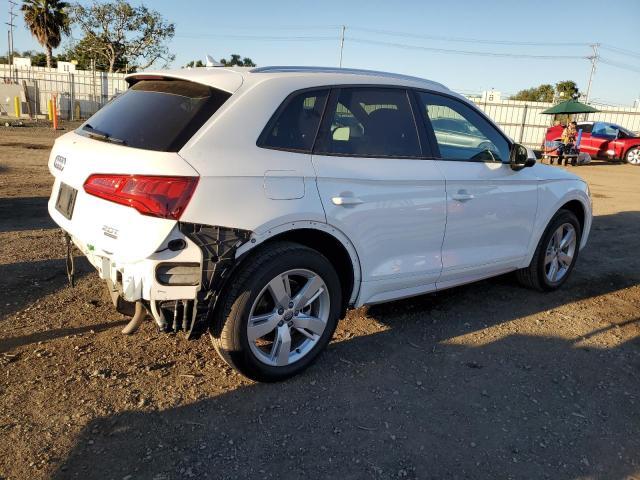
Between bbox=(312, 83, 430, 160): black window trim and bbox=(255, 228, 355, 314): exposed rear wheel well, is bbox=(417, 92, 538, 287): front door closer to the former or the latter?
bbox=(312, 83, 430, 160): black window trim

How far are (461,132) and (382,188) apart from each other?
1200 mm

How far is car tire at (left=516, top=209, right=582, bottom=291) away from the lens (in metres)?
5.05

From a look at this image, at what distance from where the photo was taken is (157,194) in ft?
8.82

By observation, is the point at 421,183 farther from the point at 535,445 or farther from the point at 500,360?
the point at 535,445

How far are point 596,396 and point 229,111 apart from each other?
113 inches

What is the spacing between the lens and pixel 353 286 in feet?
11.6

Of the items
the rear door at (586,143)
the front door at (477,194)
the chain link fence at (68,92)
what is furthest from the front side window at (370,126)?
the chain link fence at (68,92)

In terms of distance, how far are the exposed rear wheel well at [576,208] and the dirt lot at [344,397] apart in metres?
0.99

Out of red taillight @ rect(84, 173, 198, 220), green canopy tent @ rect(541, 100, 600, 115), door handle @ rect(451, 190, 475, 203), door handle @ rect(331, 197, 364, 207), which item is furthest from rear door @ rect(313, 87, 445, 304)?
green canopy tent @ rect(541, 100, 600, 115)

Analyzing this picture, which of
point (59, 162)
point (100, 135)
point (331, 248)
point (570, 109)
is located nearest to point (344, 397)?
point (331, 248)

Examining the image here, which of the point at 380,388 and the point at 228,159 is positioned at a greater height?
the point at 228,159

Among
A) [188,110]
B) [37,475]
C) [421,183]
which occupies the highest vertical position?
[188,110]

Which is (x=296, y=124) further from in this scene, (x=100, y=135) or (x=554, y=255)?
(x=554, y=255)

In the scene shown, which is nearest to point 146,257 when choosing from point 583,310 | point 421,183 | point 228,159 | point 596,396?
point 228,159
